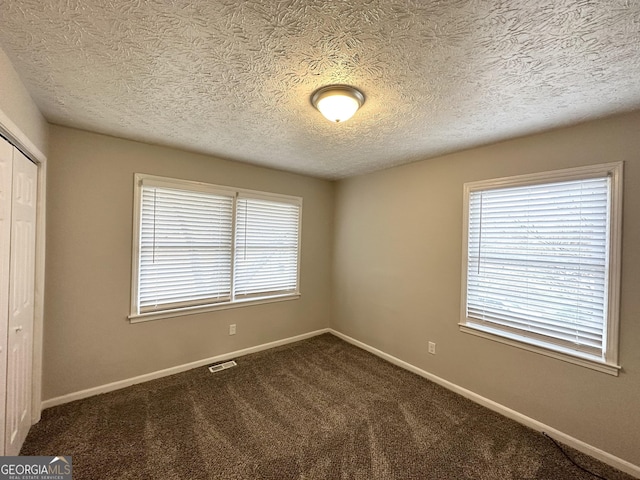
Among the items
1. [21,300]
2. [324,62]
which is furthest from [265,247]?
[324,62]

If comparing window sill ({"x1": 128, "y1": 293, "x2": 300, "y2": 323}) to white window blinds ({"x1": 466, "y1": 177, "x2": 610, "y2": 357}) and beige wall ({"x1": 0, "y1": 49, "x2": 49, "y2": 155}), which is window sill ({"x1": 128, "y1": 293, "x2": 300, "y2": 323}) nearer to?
beige wall ({"x1": 0, "y1": 49, "x2": 49, "y2": 155})

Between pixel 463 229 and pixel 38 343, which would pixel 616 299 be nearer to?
pixel 463 229

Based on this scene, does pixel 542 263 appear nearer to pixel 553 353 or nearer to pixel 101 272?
pixel 553 353

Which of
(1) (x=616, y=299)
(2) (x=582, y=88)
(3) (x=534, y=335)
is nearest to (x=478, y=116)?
Answer: (2) (x=582, y=88)

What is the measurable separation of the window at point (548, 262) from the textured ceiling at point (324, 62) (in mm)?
514

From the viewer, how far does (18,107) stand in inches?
63.1

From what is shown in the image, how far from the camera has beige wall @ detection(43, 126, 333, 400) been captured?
2.32m

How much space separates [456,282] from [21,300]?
3.58 m

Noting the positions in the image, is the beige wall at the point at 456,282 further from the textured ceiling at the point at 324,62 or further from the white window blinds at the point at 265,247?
the white window blinds at the point at 265,247

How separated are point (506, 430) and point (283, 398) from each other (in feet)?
6.25

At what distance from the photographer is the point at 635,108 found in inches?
70.2

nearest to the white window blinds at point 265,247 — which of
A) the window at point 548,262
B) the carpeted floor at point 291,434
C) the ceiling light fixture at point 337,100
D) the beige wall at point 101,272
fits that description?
the beige wall at point 101,272

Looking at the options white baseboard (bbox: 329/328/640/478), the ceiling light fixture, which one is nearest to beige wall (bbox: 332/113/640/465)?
white baseboard (bbox: 329/328/640/478)

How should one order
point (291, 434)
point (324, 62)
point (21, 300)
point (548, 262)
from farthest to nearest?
point (548, 262) < point (291, 434) < point (21, 300) < point (324, 62)
